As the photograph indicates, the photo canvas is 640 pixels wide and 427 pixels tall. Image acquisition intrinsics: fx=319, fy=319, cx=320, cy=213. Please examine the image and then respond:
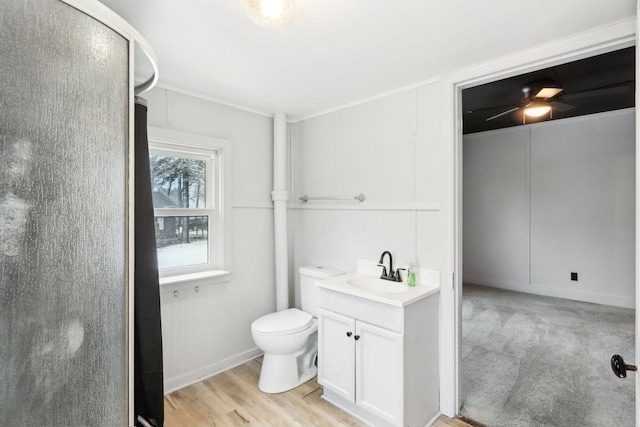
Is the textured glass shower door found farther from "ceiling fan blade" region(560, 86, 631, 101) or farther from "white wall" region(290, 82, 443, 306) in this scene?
"ceiling fan blade" region(560, 86, 631, 101)

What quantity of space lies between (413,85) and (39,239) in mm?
2210

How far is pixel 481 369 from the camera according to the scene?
8.47ft

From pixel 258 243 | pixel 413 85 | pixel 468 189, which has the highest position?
pixel 413 85

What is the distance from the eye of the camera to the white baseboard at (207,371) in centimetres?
234

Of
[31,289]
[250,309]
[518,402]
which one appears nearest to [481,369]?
[518,402]

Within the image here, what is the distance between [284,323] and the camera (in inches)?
95.3

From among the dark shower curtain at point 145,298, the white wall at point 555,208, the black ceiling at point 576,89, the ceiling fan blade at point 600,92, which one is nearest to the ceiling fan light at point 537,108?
the black ceiling at point 576,89

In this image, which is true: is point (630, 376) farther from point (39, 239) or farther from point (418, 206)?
point (39, 239)

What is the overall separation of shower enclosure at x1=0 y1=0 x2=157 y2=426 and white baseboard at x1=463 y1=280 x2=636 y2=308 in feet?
16.9

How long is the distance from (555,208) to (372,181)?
3.41 meters

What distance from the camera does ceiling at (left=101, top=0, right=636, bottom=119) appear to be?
1.41 m

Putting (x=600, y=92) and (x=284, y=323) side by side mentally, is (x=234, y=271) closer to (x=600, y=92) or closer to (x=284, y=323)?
(x=284, y=323)

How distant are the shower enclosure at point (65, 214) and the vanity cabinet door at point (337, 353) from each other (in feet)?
4.15

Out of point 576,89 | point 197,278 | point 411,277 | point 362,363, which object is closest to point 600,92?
point 576,89
